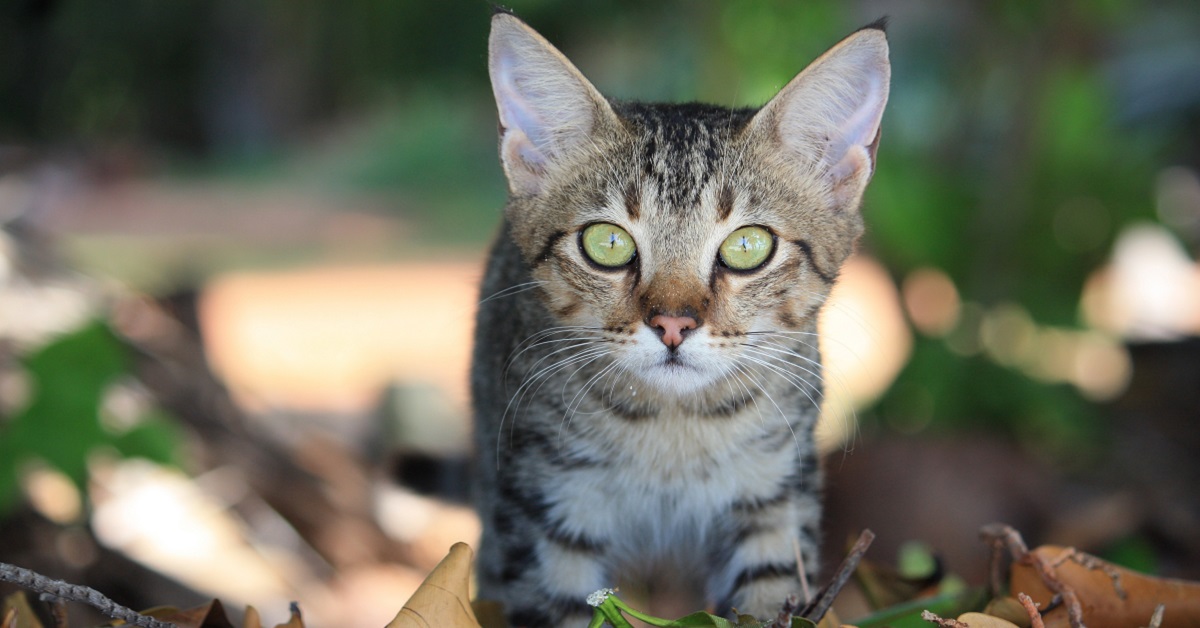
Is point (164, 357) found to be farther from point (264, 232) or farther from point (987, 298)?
point (264, 232)

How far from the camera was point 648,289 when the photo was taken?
199 cm

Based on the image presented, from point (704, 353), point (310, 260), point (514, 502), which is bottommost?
point (310, 260)

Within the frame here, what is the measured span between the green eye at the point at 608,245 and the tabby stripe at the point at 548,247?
6 centimetres

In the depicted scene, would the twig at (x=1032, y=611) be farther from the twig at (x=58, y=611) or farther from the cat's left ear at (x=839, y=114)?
the twig at (x=58, y=611)

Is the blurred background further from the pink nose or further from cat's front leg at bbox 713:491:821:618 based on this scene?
the pink nose

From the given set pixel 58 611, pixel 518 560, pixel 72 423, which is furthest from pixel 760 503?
pixel 72 423

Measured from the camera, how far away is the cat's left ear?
2.00 meters

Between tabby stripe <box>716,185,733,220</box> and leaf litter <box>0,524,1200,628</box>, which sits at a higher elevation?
tabby stripe <box>716,185,733,220</box>

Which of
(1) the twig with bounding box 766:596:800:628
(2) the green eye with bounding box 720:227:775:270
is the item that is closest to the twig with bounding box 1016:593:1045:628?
(1) the twig with bounding box 766:596:800:628

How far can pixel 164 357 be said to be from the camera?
3523mm


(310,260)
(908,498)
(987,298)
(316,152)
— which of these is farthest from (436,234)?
(908,498)

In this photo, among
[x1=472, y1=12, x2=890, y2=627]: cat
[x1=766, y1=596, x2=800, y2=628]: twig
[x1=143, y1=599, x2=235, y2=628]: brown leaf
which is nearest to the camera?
[x1=766, y1=596, x2=800, y2=628]: twig

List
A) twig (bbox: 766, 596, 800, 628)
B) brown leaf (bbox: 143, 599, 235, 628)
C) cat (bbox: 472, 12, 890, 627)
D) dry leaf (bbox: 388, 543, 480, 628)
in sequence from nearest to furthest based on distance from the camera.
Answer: twig (bbox: 766, 596, 800, 628) < dry leaf (bbox: 388, 543, 480, 628) < brown leaf (bbox: 143, 599, 235, 628) < cat (bbox: 472, 12, 890, 627)

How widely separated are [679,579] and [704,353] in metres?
0.73
